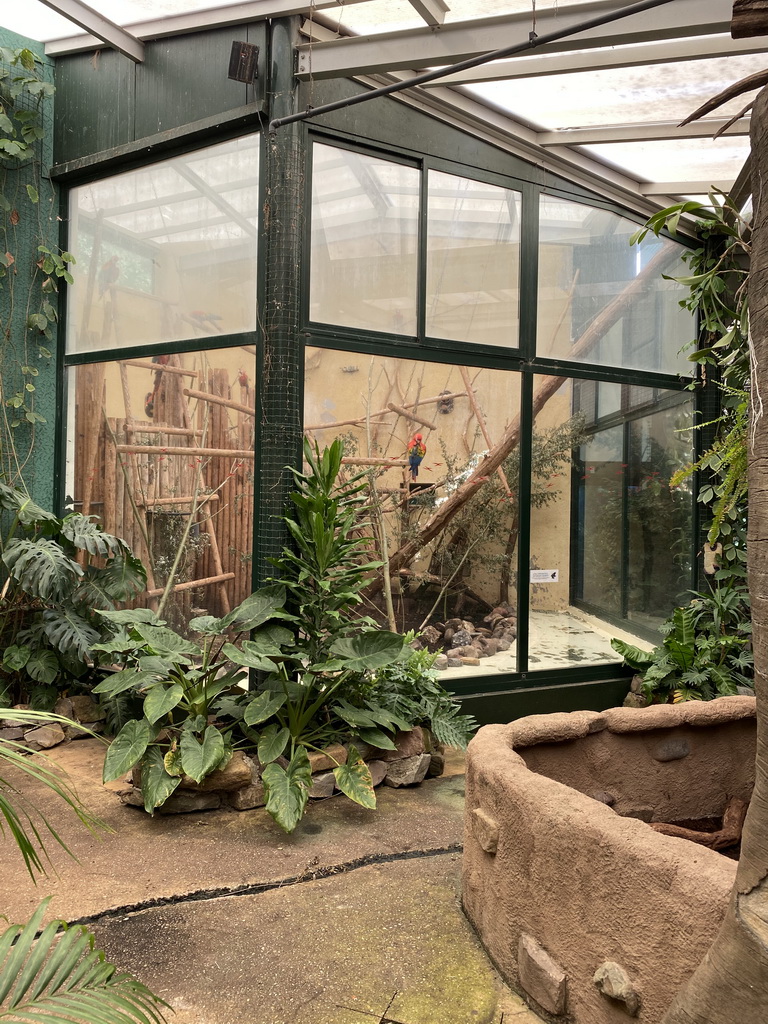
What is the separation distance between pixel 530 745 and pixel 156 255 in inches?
146

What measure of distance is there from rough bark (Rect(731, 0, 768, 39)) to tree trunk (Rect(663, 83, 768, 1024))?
0.13 m

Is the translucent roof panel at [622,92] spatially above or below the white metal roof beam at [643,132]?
above

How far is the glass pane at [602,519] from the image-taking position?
5.40m

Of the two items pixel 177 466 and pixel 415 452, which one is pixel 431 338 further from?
pixel 177 466

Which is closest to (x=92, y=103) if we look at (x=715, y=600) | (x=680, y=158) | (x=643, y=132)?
(x=643, y=132)

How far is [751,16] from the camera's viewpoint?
4.64 feet

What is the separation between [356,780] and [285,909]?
0.84 meters

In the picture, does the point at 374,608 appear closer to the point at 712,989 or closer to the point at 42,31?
the point at 712,989

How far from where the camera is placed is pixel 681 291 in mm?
6105

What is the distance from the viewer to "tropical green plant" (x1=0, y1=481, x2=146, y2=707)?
474 cm

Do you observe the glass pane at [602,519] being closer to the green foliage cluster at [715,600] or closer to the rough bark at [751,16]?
the green foliage cluster at [715,600]

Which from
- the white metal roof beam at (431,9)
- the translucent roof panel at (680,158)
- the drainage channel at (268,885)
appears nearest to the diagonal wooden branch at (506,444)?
the translucent roof panel at (680,158)

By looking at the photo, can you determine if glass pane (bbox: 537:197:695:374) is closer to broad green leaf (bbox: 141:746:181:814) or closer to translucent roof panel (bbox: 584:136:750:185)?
translucent roof panel (bbox: 584:136:750:185)

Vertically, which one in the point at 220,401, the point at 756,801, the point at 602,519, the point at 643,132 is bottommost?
the point at 756,801
